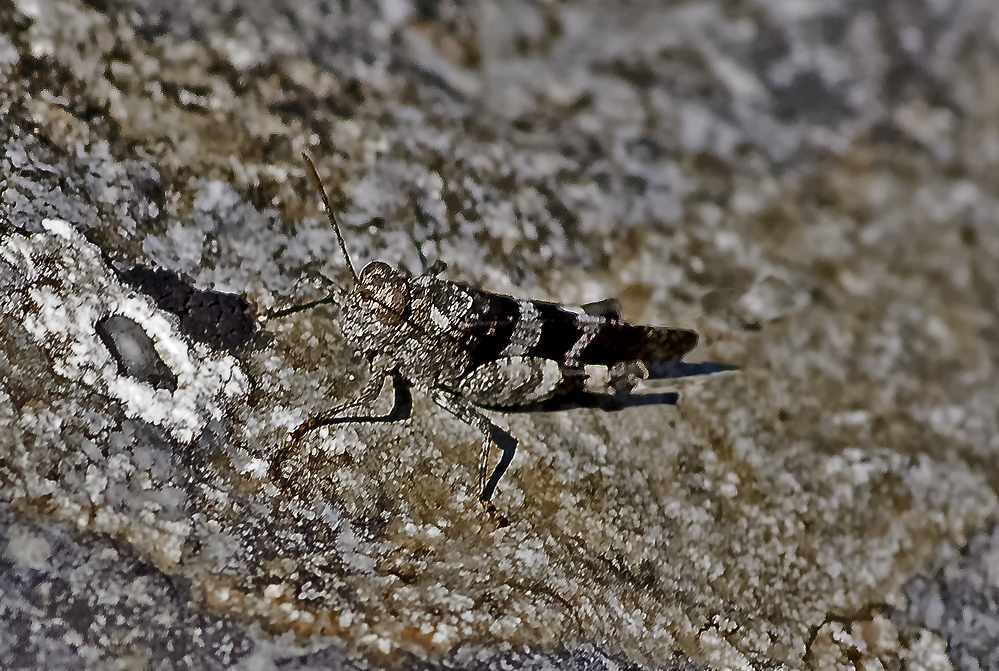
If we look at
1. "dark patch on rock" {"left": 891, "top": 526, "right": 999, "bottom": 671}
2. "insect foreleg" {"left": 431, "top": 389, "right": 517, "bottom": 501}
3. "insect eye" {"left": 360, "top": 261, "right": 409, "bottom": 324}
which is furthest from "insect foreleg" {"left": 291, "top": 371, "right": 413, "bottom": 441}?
"dark patch on rock" {"left": 891, "top": 526, "right": 999, "bottom": 671}

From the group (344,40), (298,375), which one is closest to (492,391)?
(298,375)

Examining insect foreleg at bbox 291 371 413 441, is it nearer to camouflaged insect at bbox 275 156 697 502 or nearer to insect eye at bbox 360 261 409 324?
camouflaged insect at bbox 275 156 697 502

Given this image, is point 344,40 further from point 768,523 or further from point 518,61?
point 768,523

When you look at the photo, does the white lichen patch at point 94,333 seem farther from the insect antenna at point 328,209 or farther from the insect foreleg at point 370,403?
the insect antenna at point 328,209

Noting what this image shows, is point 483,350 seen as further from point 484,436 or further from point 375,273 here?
point 375,273

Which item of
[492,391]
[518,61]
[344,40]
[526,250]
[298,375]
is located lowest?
[298,375]

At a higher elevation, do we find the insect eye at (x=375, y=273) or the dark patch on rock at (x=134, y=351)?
the insect eye at (x=375, y=273)

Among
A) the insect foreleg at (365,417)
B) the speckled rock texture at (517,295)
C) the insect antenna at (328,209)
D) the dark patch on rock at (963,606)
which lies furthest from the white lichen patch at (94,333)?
the dark patch on rock at (963,606)
